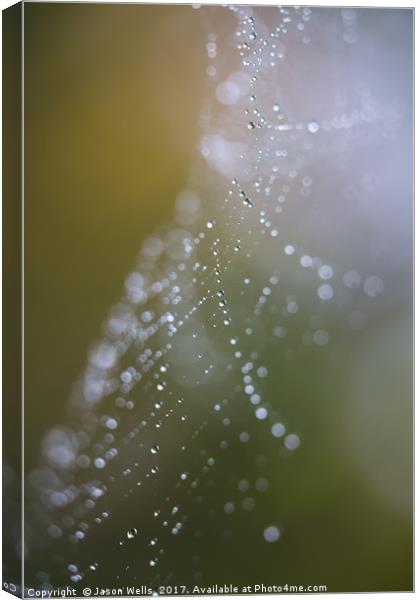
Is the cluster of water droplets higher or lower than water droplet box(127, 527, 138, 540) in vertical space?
higher

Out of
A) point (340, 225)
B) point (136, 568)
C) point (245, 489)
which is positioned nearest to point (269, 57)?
point (340, 225)

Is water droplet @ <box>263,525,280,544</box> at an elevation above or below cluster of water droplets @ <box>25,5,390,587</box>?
below

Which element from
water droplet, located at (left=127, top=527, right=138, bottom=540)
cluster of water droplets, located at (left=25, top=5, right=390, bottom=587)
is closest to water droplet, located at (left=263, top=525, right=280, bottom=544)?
cluster of water droplets, located at (left=25, top=5, right=390, bottom=587)

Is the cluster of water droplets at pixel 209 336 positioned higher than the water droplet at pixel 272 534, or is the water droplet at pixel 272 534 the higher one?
the cluster of water droplets at pixel 209 336

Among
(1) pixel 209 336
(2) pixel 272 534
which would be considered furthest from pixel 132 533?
(1) pixel 209 336

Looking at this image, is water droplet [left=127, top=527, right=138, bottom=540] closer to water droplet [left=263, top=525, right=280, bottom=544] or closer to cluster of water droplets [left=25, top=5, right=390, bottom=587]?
cluster of water droplets [left=25, top=5, right=390, bottom=587]

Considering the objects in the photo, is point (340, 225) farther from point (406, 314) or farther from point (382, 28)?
point (382, 28)

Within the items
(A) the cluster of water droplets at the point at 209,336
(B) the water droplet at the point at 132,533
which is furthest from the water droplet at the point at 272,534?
(B) the water droplet at the point at 132,533

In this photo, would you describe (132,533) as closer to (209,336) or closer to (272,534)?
(272,534)

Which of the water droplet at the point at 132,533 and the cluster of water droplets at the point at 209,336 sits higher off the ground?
the cluster of water droplets at the point at 209,336

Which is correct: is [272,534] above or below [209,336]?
below

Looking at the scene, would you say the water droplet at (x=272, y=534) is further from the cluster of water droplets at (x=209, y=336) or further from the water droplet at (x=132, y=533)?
the water droplet at (x=132, y=533)
